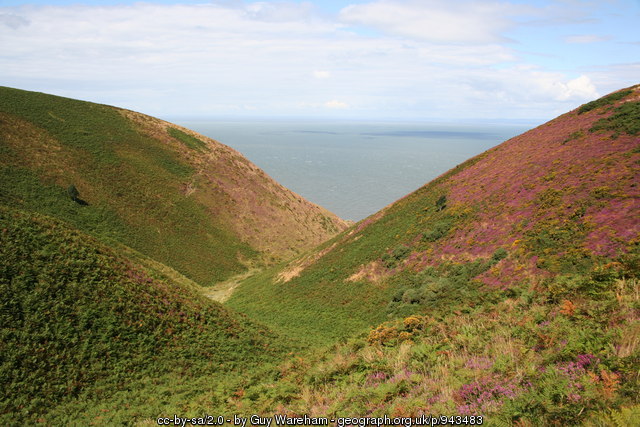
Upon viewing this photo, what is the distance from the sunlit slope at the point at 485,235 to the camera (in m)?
20.6

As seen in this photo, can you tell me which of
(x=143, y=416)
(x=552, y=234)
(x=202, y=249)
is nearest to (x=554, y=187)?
(x=552, y=234)

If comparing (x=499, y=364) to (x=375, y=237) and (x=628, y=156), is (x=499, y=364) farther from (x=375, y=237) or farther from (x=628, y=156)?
(x=375, y=237)

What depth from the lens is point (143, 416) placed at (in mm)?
14609

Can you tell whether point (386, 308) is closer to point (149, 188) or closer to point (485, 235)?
point (485, 235)

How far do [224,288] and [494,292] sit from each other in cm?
3560

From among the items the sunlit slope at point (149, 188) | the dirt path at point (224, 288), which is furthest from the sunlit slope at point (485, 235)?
the sunlit slope at point (149, 188)

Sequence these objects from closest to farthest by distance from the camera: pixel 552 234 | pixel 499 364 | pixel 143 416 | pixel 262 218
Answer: pixel 499 364 → pixel 143 416 → pixel 552 234 → pixel 262 218

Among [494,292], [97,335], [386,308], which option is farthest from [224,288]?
[494,292]

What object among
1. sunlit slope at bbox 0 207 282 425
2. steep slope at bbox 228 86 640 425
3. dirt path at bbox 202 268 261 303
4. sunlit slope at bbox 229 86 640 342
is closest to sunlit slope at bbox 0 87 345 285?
dirt path at bbox 202 268 261 303

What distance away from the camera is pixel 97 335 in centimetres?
1927

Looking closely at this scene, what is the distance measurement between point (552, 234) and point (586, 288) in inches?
375

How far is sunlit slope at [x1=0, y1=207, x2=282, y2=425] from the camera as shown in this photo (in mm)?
15922

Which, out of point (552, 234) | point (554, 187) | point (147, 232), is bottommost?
point (147, 232)

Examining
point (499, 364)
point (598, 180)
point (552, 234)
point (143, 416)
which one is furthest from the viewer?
point (598, 180)
